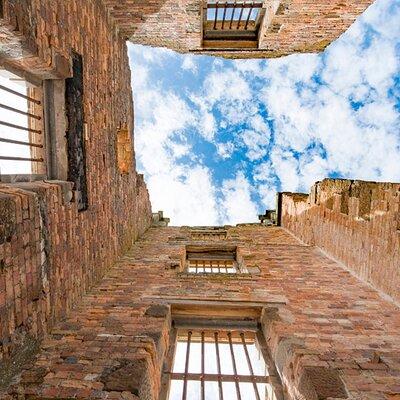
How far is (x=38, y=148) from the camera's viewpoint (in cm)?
439

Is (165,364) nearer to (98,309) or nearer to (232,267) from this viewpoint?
(98,309)

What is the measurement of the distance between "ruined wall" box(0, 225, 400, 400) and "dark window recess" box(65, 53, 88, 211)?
1.68 metres

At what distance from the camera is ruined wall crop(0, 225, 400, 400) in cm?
293

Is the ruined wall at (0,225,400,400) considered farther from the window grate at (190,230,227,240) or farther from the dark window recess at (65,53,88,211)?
the window grate at (190,230,227,240)

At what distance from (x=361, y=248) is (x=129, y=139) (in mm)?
5243

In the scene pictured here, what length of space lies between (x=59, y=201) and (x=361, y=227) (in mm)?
4807

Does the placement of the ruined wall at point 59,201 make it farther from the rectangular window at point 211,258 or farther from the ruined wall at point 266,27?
the rectangular window at point 211,258

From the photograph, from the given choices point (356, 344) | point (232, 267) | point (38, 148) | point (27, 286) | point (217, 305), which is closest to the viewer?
point (27, 286)

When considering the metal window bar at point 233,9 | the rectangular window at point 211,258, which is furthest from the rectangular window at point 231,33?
the rectangular window at point 211,258

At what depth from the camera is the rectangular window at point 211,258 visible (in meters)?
7.90

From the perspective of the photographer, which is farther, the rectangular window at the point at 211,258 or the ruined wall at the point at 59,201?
the rectangular window at the point at 211,258

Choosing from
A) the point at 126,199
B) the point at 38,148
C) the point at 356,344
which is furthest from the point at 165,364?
the point at 126,199

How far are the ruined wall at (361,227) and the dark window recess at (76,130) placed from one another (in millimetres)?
4461

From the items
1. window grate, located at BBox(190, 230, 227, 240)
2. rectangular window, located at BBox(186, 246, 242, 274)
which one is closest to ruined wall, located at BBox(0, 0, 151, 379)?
rectangular window, located at BBox(186, 246, 242, 274)
